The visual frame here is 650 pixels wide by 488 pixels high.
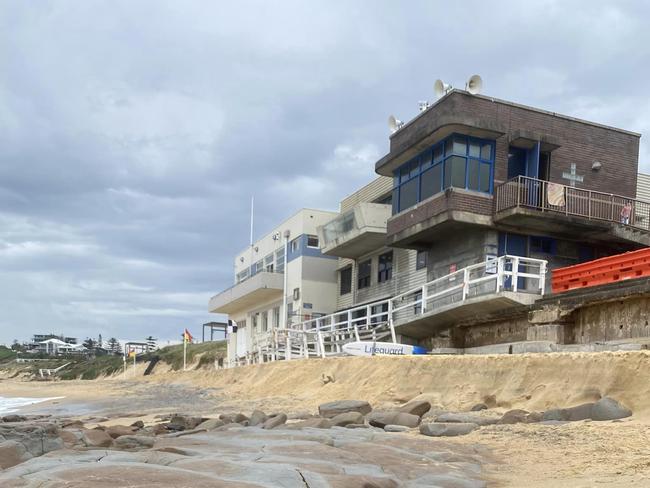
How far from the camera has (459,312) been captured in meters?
20.9

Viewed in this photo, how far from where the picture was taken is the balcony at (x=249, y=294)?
123ft

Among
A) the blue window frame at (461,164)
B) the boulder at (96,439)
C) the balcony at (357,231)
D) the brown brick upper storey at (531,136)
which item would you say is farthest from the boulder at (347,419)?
the balcony at (357,231)

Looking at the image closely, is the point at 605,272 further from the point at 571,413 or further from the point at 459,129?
the point at 571,413

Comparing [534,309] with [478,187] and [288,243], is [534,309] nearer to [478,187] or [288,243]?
[478,187]

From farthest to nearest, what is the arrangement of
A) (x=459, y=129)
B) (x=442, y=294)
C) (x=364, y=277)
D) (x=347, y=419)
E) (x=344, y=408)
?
(x=364, y=277)
(x=459, y=129)
(x=442, y=294)
(x=344, y=408)
(x=347, y=419)

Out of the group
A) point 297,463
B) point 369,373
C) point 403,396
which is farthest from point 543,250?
point 297,463

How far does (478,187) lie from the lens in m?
23.1

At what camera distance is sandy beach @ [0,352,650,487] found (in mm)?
6785

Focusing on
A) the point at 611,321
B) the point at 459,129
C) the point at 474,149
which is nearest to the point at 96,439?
the point at 611,321

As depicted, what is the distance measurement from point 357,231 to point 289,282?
8.63 m

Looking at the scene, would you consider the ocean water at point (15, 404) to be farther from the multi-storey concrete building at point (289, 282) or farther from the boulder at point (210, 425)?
the boulder at point (210, 425)

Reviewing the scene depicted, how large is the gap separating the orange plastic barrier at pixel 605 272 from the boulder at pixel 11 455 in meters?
13.2

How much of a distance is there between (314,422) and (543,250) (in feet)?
50.8

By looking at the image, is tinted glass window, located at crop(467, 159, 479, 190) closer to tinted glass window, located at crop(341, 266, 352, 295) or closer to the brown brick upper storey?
the brown brick upper storey
